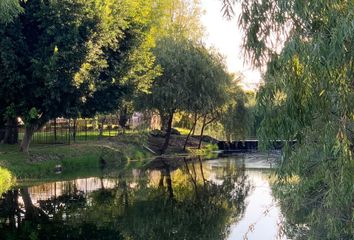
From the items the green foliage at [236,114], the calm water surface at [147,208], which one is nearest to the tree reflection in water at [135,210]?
the calm water surface at [147,208]

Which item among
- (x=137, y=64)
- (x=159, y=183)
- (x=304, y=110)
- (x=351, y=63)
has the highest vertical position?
(x=137, y=64)

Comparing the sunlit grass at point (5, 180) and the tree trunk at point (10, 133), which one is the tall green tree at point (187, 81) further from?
the sunlit grass at point (5, 180)

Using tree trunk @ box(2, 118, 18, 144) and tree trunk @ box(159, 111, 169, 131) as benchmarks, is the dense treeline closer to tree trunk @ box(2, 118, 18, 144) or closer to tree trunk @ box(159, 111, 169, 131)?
tree trunk @ box(2, 118, 18, 144)

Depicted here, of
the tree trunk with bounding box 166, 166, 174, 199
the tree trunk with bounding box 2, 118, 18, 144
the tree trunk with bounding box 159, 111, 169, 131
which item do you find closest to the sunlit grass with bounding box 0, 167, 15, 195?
the tree trunk with bounding box 166, 166, 174, 199

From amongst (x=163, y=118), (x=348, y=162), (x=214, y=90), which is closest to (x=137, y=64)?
(x=214, y=90)

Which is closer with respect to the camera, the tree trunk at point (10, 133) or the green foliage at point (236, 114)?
the tree trunk at point (10, 133)

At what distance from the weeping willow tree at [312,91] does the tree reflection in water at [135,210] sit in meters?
6.31

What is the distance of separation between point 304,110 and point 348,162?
1085 millimetres

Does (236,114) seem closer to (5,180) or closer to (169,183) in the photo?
(169,183)

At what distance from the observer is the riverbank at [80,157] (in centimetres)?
2467

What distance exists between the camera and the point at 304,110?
8234 mm

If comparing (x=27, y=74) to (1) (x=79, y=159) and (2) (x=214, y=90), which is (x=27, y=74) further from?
(2) (x=214, y=90)

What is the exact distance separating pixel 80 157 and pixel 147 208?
39.1 feet

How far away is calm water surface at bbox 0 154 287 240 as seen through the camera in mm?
14562
